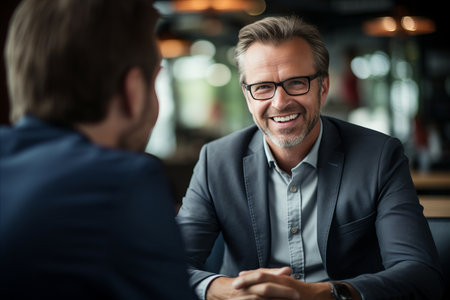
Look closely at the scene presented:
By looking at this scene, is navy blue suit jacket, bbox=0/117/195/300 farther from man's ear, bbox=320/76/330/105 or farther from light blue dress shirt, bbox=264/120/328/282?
man's ear, bbox=320/76/330/105

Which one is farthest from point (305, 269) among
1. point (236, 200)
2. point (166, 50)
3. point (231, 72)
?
point (231, 72)

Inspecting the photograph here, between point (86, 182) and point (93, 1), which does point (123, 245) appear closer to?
point (86, 182)

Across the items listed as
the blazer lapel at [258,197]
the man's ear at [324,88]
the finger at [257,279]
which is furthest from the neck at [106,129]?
the man's ear at [324,88]

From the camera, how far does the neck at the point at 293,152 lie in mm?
1803

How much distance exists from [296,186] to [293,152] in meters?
0.13

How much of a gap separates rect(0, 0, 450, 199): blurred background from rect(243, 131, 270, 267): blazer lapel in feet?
1.98

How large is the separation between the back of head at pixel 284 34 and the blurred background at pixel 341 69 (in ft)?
1.02

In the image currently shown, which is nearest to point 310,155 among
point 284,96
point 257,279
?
point 284,96

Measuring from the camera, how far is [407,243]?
1.47 metres

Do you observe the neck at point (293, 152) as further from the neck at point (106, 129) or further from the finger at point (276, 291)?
the neck at point (106, 129)

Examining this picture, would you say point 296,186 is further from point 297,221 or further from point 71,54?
point 71,54

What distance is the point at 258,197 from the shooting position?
1.74 m

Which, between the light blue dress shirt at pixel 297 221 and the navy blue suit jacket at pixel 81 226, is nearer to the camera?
the navy blue suit jacket at pixel 81 226

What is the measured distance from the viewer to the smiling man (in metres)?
1.63
